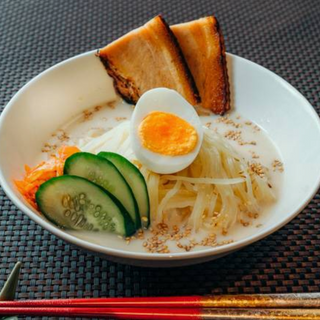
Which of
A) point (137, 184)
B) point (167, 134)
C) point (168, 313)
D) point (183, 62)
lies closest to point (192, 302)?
point (168, 313)

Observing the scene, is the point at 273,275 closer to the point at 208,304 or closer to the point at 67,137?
the point at 208,304

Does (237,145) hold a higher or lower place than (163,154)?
lower

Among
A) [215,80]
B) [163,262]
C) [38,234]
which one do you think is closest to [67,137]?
[38,234]

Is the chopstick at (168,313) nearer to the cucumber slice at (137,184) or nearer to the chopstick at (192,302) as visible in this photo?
the chopstick at (192,302)

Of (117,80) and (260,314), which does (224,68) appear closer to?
(117,80)

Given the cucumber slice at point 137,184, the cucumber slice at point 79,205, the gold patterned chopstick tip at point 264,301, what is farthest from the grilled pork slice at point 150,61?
the gold patterned chopstick tip at point 264,301
